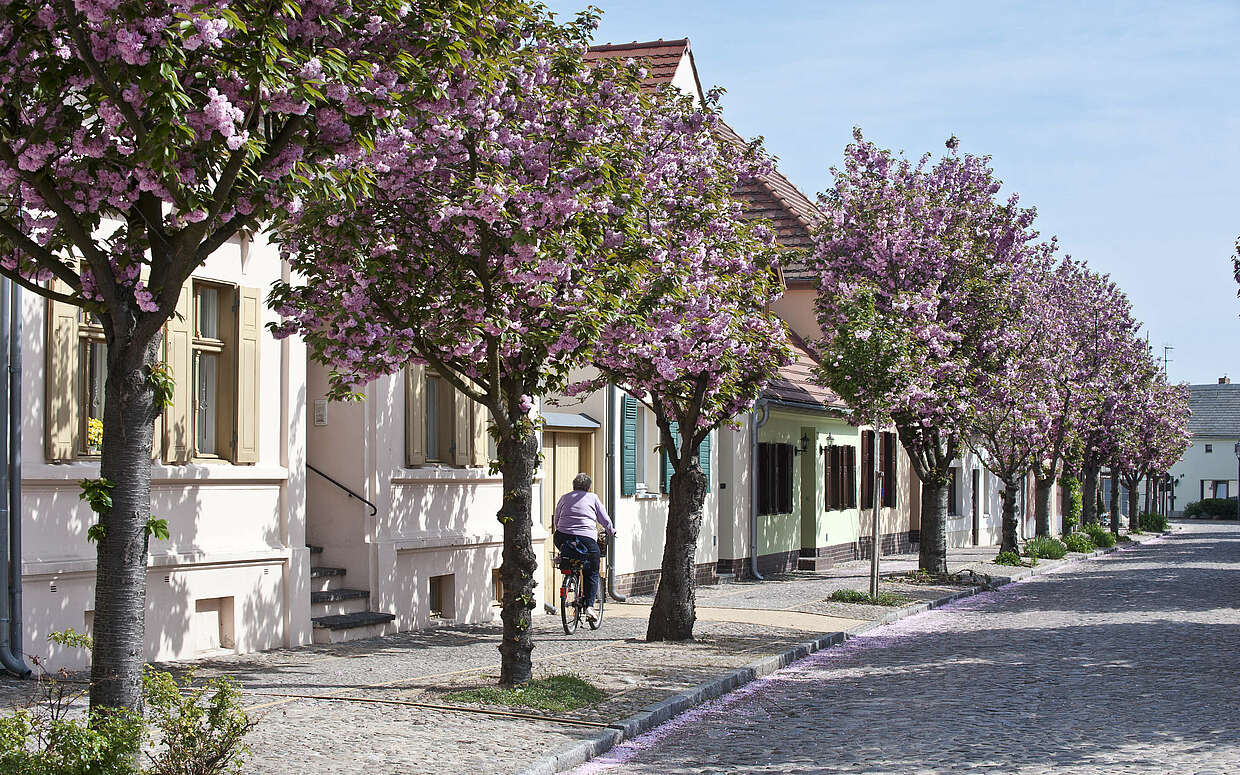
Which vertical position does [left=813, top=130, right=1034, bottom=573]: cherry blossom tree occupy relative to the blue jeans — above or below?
above

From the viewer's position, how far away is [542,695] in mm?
10070

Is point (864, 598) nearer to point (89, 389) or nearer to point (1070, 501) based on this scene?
point (89, 389)

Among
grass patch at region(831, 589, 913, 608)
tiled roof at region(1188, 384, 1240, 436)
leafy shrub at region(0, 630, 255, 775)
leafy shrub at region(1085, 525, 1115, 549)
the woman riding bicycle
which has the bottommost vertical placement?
leafy shrub at region(1085, 525, 1115, 549)

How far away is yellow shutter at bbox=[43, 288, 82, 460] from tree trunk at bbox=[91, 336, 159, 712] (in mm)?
5045

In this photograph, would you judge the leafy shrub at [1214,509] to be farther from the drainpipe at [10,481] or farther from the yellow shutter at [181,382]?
the drainpipe at [10,481]

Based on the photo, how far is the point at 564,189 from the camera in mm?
9516

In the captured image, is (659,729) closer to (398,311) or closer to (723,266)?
(398,311)

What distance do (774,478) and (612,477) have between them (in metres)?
7.39

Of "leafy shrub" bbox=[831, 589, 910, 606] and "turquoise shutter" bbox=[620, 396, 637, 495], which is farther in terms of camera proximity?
"turquoise shutter" bbox=[620, 396, 637, 495]

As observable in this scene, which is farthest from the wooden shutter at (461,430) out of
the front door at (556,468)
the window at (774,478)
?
the window at (774,478)

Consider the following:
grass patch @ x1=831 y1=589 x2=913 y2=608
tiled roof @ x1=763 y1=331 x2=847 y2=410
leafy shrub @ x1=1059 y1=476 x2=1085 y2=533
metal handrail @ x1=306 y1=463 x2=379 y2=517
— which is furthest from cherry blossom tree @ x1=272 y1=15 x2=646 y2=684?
leafy shrub @ x1=1059 y1=476 x2=1085 y2=533

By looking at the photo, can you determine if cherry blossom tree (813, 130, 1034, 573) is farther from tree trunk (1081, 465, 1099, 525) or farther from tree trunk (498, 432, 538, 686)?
tree trunk (1081, 465, 1099, 525)

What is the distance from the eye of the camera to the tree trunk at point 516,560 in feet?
34.4

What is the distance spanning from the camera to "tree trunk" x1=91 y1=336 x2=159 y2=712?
20.6ft
